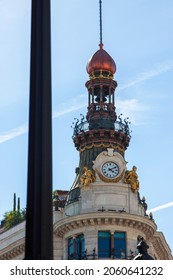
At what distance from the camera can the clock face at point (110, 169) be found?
53.6 meters

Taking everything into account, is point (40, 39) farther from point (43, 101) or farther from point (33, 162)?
point (33, 162)

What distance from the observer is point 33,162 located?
8.76m

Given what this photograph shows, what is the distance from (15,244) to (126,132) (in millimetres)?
12759

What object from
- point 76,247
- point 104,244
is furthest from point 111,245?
point 76,247

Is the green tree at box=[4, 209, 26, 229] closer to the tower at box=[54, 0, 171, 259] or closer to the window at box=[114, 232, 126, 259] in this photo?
the tower at box=[54, 0, 171, 259]

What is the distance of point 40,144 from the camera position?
28.8ft

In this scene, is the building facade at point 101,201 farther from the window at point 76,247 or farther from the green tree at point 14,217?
the green tree at point 14,217

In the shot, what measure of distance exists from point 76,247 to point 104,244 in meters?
2.21

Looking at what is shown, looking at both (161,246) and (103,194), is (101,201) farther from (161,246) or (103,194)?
(161,246)

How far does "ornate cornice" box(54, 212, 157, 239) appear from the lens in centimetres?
5134

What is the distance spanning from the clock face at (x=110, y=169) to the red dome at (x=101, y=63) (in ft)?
30.4

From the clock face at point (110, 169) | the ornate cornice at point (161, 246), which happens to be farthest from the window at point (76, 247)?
the ornate cornice at point (161, 246)

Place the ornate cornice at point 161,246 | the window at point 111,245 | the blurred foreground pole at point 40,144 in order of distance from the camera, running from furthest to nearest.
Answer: the ornate cornice at point 161,246, the window at point 111,245, the blurred foreground pole at point 40,144
